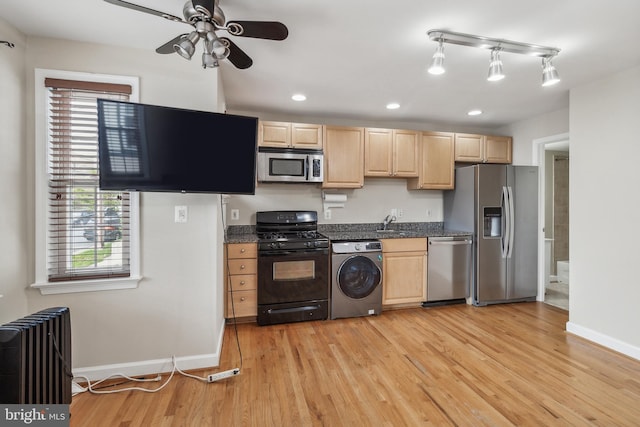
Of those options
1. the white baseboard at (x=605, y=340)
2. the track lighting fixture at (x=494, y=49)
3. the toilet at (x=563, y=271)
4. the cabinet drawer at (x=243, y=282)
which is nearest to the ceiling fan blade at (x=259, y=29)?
the track lighting fixture at (x=494, y=49)

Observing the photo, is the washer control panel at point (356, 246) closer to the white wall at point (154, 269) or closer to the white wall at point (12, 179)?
the white wall at point (154, 269)

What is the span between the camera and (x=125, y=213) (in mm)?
2160

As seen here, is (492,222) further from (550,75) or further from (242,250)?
(242,250)

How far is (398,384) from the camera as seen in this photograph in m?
2.09

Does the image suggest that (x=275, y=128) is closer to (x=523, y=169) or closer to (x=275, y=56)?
(x=275, y=56)

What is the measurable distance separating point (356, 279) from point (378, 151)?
1.65m

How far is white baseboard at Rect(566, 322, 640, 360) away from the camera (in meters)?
2.46

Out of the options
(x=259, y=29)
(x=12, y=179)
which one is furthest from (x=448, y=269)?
(x=12, y=179)

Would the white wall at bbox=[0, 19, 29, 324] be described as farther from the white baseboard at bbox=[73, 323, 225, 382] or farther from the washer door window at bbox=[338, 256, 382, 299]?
the washer door window at bbox=[338, 256, 382, 299]

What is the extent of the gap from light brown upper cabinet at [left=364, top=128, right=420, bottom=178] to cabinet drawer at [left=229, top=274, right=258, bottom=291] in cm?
190

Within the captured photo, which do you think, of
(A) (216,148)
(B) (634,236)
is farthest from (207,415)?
(B) (634,236)

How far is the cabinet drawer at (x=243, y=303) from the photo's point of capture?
3137 millimetres

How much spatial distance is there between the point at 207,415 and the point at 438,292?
114 inches

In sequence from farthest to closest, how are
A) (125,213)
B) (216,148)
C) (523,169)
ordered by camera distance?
(523,169) < (125,213) < (216,148)
